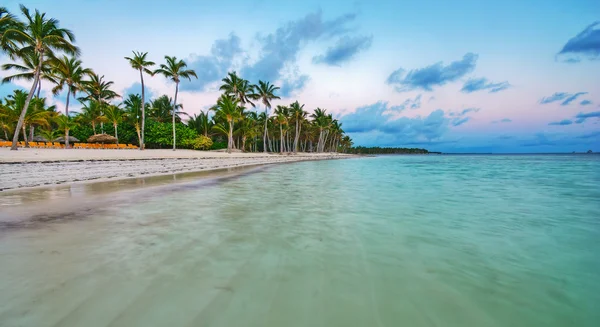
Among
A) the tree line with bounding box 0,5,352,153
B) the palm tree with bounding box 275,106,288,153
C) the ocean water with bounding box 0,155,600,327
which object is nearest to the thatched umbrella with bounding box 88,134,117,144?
the tree line with bounding box 0,5,352,153

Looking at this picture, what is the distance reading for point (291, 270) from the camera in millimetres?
3305

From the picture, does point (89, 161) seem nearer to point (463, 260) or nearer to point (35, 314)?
point (35, 314)

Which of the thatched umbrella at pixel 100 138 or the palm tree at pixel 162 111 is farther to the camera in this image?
the palm tree at pixel 162 111

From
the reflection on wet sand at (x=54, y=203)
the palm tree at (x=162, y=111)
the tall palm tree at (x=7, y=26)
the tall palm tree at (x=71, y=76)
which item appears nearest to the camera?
the reflection on wet sand at (x=54, y=203)

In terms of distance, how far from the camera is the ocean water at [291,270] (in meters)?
2.36

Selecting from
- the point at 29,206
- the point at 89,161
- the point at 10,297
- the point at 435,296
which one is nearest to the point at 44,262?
the point at 10,297

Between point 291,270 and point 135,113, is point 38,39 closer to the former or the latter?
point 135,113

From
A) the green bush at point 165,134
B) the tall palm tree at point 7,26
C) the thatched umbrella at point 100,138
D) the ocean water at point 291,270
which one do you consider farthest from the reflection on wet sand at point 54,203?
the green bush at point 165,134

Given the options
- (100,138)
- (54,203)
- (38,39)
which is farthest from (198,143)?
(54,203)

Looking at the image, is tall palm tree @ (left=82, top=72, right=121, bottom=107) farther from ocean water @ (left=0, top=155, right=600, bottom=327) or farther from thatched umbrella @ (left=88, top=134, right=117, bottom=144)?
ocean water @ (left=0, top=155, right=600, bottom=327)

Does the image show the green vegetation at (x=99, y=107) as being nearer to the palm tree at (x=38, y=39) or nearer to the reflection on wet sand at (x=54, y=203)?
the palm tree at (x=38, y=39)

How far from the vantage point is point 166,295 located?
2.59 meters

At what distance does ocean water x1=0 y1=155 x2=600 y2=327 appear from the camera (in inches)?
93.0

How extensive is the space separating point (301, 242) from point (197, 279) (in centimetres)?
181
